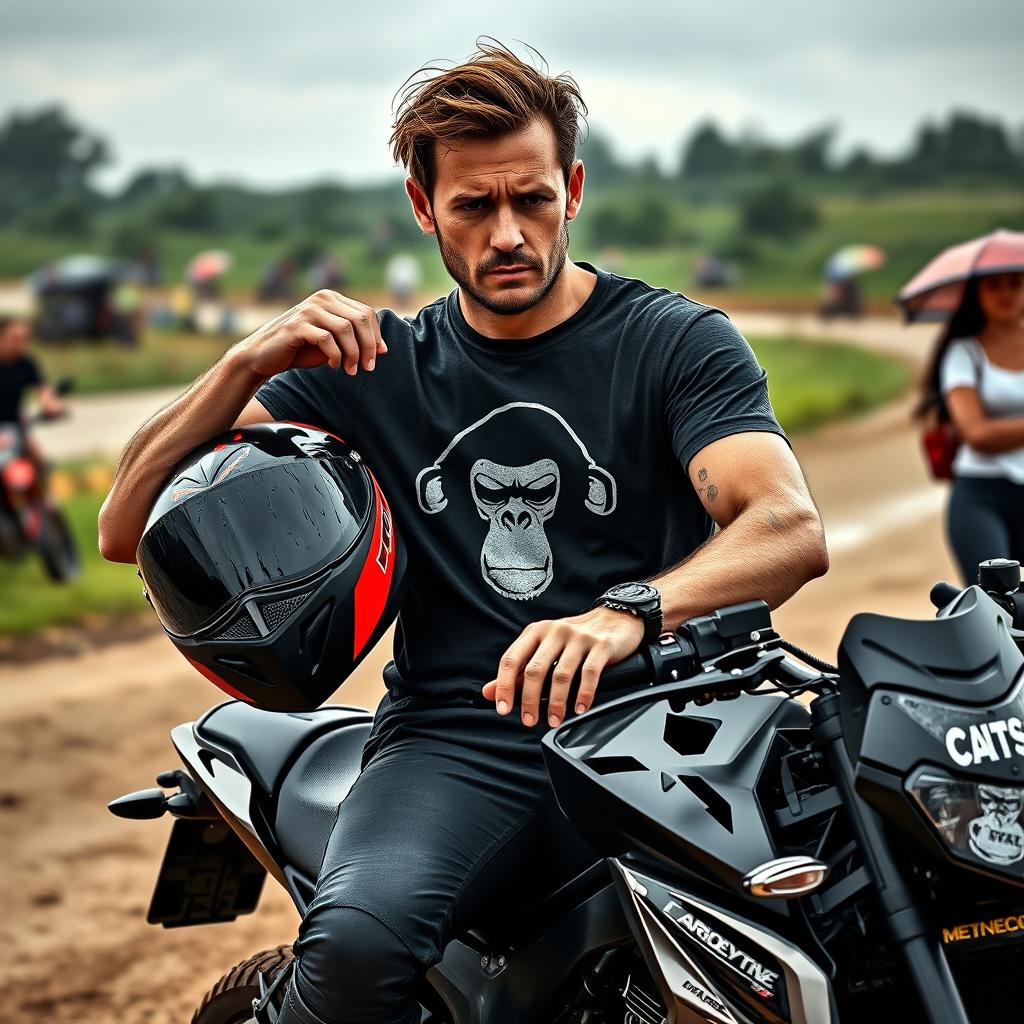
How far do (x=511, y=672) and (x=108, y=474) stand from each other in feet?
35.5

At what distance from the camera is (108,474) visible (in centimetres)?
1233

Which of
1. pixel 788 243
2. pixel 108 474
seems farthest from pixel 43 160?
pixel 788 243

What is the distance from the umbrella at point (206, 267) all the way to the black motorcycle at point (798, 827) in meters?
16.7

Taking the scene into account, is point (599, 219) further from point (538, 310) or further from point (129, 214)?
point (538, 310)

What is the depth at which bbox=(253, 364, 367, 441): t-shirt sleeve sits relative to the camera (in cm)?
288

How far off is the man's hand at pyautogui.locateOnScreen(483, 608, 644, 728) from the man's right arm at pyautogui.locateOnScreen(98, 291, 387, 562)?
747 millimetres

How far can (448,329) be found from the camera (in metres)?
2.96

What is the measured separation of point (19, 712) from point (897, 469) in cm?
926

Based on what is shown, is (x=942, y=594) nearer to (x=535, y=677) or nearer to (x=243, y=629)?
(x=535, y=677)

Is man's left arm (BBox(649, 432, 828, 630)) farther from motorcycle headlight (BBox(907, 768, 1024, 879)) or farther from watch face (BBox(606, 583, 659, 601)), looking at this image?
motorcycle headlight (BBox(907, 768, 1024, 879))

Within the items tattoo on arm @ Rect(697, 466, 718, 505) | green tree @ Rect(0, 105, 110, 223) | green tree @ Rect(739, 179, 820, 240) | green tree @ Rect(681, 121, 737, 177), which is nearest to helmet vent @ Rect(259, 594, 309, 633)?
tattoo on arm @ Rect(697, 466, 718, 505)

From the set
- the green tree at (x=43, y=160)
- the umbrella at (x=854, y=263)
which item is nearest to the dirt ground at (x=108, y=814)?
the green tree at (x=43, y=160)

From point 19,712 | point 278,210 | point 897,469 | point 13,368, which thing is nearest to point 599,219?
point 278,210

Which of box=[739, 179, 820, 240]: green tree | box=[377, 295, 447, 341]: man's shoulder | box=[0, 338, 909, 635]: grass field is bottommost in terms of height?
box=[0, 338, 909, 635]: grass field
